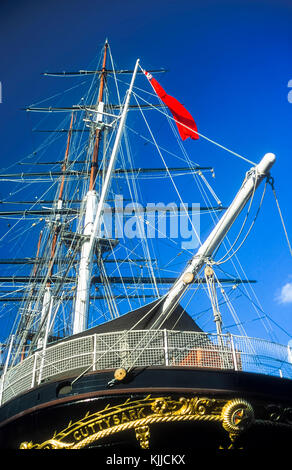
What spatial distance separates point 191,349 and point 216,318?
116 cm

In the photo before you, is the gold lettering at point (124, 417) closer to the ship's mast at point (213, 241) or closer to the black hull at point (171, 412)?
the black hull at point (171, 412)

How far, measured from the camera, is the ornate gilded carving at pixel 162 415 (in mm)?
7734

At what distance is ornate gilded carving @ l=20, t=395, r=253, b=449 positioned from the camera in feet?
25.4

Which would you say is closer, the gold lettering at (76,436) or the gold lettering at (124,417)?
the gold lettering at (124,417)

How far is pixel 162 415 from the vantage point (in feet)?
25.4

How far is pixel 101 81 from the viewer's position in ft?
76.7

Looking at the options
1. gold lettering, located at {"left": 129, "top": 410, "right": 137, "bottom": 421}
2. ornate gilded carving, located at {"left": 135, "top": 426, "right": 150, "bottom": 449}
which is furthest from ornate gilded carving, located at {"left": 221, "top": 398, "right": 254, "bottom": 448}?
gold lettering, located at {"left": 129, "top": 410, "right": 137, "bottom": 421}

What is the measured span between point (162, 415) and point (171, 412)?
6.5 inches

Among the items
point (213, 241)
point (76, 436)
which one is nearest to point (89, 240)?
point (213, 241)

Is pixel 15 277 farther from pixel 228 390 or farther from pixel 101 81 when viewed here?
pixel 228 390

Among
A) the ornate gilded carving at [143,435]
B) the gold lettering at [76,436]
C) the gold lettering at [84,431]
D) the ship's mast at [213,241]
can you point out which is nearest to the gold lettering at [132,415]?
the ornate gilded carving at [143,435]

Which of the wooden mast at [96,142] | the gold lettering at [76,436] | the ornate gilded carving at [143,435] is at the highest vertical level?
the wooden mast at [96,142]

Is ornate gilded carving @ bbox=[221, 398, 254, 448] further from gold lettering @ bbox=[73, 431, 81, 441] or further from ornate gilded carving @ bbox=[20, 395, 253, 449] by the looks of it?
gold lettering @ bbox=[73, 431, 81, 441]
